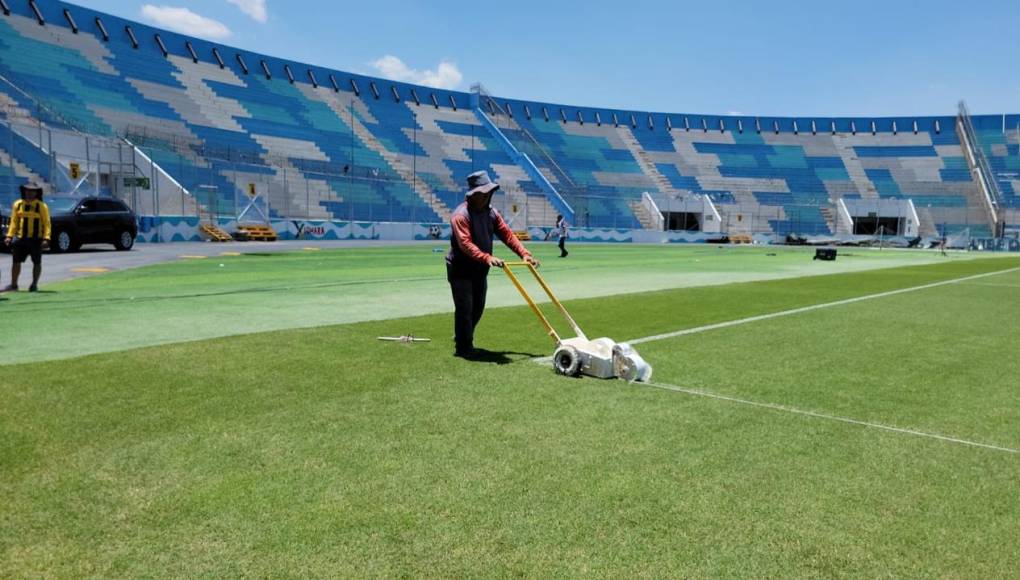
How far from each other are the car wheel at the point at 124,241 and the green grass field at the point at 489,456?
18.7 m

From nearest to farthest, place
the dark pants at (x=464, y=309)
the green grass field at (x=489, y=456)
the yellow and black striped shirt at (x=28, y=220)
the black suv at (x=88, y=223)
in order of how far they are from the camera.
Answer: the green grass field at (x=489, y=456) < the dark pants at (x=464, y=309) < the yellow and black striped shirt at (x=28, y=220) < the black suv at (x=88, y=223)

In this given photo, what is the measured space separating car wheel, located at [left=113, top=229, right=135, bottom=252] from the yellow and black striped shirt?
1472 centimetres

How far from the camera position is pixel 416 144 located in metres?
64.1

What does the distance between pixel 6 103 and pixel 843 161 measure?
74.7 m

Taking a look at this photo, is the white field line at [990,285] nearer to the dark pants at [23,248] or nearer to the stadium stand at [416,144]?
the dark pants at [23,248]

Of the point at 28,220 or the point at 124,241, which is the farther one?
the point at 124,241

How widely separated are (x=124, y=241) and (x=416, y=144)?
3937cm

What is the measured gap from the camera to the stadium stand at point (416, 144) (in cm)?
4338

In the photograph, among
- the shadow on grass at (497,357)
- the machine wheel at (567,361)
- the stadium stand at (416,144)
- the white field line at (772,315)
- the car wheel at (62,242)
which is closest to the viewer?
the machine wheel at (567,361)

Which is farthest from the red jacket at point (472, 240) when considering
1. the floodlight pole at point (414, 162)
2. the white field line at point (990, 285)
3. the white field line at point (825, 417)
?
the floodlight pole at point (414, 162)

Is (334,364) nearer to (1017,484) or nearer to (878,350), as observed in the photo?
(1017,484)

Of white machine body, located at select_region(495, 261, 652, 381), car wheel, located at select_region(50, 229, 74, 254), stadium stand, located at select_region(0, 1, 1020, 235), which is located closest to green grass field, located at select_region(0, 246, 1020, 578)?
white machine body, located at select_region(495, 261, 652, 381)

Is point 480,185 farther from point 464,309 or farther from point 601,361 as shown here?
point 601,361

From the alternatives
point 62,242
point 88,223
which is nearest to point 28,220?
point 62,242
